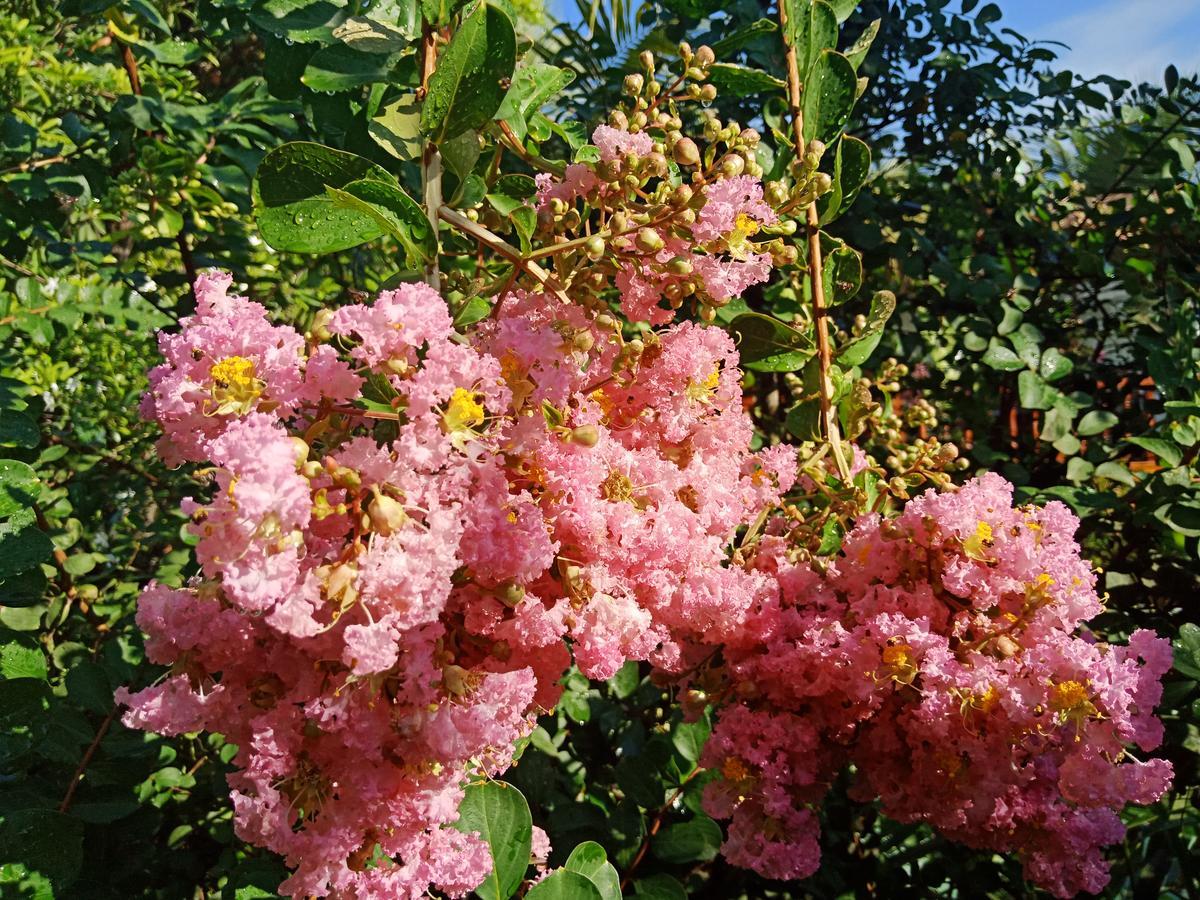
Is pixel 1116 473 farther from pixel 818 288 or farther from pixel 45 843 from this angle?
pixel 45 843

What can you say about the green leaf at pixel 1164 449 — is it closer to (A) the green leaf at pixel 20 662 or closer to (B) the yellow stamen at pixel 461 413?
(B) the yellow stamen at pixel 461 413

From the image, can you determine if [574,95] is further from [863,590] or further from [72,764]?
[72,764]

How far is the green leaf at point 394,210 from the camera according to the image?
70cm

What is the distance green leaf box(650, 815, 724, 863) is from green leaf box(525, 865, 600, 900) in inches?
14.7

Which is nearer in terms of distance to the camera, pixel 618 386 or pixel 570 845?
pixel 618 386

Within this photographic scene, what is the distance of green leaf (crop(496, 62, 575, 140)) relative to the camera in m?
0.90


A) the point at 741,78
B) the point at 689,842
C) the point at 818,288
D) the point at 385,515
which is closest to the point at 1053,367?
the point at 818,288

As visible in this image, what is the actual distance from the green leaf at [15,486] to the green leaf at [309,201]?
432 millimetres

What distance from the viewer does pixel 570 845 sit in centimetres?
117

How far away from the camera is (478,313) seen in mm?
867

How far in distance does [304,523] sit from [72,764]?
70 centimetres

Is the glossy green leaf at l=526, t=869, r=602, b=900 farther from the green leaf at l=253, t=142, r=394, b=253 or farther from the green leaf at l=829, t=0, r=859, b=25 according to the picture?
the green leaf at l=829, t=0, r=859, b=25

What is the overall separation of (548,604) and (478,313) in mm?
275

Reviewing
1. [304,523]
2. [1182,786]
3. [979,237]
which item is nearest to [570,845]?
[304,523]
